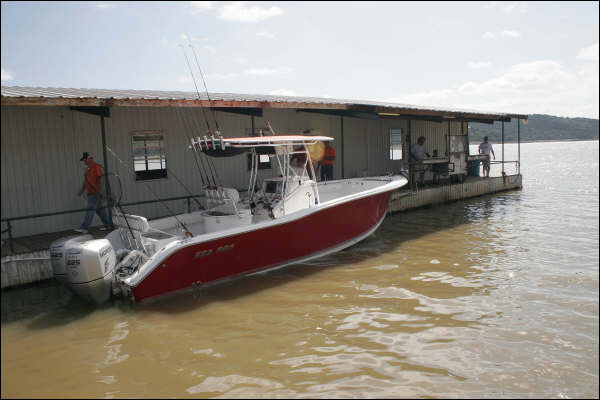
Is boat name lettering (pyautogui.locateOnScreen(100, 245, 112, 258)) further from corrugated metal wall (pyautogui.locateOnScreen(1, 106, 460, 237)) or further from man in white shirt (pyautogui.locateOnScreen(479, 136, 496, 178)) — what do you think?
man in white shirt (pyautogui.locateOnScreen(479, 136, 496, 178))

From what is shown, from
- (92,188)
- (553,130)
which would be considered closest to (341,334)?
(92,188)

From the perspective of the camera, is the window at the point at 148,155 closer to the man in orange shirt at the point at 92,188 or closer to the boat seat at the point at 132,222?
the man in orange shirt at the point at 92,188

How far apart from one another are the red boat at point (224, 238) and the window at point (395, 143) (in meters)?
8.03

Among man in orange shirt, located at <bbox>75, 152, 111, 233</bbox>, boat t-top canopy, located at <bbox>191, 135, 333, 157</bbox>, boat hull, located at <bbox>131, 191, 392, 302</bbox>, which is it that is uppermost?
boat t-top canopy, located at <bbox>191, 135, 333, 157</bbox>

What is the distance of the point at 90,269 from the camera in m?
6.15

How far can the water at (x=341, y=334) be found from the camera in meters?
4.43

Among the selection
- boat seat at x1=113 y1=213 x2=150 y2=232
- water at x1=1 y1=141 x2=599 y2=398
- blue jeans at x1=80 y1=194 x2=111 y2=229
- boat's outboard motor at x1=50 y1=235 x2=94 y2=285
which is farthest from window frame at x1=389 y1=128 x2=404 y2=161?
boat's outboard motor at x1=50 y1=235 x2=94 y2=285

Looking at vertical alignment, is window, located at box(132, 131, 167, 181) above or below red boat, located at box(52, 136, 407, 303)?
above

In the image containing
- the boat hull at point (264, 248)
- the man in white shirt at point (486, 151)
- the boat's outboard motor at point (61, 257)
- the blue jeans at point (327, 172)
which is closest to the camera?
the boat's outboard motor at point (61, 257)

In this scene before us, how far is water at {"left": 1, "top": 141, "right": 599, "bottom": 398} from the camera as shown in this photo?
4.43m

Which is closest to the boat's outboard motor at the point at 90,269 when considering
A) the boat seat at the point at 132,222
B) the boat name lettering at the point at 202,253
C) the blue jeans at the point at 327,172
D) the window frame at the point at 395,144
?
the boat seat at the point at 132,222

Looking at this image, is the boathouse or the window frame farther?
the window frame

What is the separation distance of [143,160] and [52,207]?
223cm

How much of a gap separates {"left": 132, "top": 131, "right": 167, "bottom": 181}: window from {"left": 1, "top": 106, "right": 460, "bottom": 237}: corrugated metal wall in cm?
13
